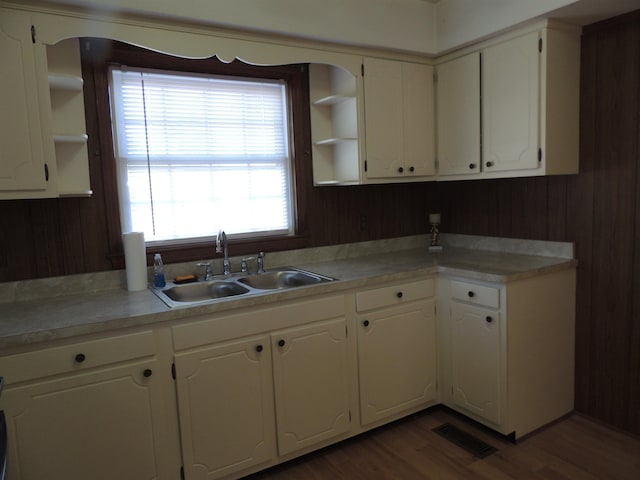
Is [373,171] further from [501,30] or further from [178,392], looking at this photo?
[178,392]

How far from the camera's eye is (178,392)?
6.63 ft

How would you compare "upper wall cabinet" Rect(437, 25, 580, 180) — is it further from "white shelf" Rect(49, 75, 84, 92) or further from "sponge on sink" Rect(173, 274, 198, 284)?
"white shelf" Rect(49, 75, 84, 92)

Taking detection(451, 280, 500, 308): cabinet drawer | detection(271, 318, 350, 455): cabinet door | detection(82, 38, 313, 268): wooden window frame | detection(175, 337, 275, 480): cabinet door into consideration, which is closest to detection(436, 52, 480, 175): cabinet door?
detection(451, 280, 500, 308): cabinet drawer

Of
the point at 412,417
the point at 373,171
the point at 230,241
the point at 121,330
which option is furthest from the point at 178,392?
the point at 373,171

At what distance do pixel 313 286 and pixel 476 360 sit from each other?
1060 mm

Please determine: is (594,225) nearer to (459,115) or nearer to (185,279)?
(459,115)

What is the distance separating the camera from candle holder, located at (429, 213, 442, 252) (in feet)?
10.7

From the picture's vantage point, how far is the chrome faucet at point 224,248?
261cm

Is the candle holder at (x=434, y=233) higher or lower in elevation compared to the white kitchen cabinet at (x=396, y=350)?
higher

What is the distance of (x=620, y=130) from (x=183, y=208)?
96.0 inches

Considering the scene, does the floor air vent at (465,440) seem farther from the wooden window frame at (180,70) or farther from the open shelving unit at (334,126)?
the open shelving unit at (334,126)

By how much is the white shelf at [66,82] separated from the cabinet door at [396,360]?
1.82m

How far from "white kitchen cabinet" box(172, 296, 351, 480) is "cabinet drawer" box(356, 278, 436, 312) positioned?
0.15 m

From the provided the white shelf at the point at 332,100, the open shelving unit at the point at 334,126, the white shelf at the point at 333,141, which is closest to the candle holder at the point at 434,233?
the open shelving unit at the point at 334,126
